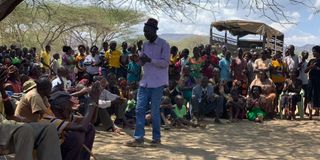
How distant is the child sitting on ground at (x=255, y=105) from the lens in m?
9.90

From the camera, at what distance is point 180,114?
8852mm

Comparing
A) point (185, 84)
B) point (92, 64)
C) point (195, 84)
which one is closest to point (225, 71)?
point (195, 84)

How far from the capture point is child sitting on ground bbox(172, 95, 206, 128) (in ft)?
28.5

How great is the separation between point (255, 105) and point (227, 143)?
290cm

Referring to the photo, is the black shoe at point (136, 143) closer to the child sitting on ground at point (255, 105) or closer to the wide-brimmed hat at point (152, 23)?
the wide-brimmed hat at point (152, 23)

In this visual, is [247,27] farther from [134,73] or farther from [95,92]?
[95,92]

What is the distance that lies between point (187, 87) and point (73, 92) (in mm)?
2517

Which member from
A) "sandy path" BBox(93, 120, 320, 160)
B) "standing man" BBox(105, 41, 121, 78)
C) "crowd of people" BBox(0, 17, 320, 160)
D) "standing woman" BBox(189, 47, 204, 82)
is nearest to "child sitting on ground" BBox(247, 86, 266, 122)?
"crowd of people" BBox(0, 17, 320, 160)

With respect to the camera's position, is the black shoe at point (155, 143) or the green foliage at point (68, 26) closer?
the black shoe at point (155, 143)

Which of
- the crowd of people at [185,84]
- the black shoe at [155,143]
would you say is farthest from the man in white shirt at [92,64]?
the black shoe at [155,143]

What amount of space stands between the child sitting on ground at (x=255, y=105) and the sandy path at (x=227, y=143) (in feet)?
1.84

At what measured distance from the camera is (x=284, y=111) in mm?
10375

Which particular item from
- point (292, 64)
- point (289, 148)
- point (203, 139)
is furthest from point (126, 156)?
point (292, 64)

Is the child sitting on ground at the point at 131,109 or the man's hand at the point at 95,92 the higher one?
the man's hand at the point at 95,92
